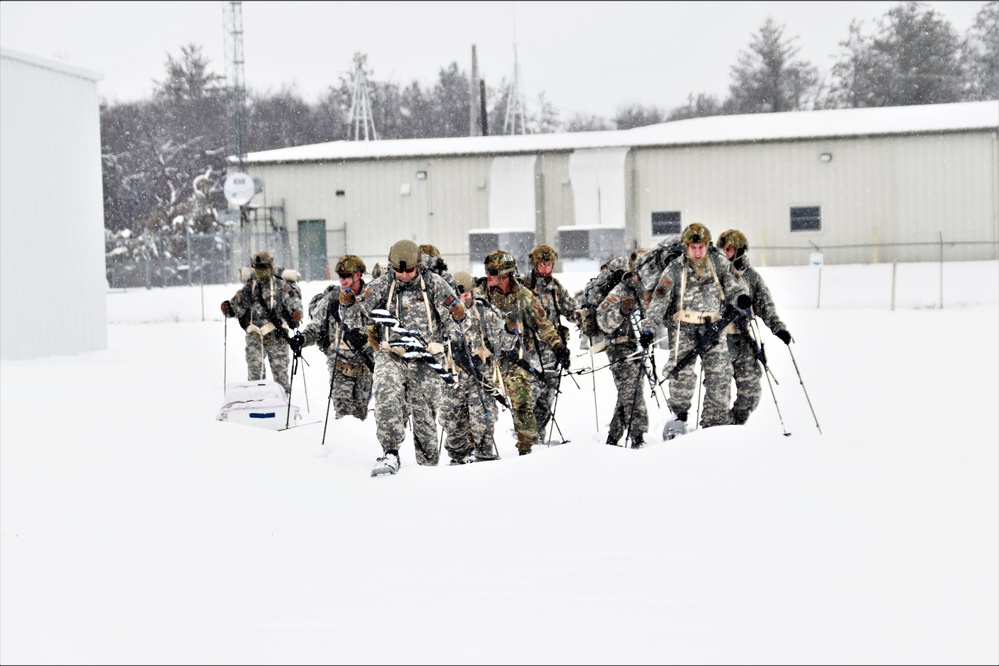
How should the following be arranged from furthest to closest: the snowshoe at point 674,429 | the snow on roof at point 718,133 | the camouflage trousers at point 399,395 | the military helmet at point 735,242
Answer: the snow on roof at point 718,133 → the military helmet at point 735,242 → the snowshoe at point 674,429 → the camouflage trousers at point 399,395

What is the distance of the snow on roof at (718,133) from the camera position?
35.9m

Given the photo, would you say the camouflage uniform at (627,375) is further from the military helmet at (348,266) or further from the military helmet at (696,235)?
the military helmet at (348,266)

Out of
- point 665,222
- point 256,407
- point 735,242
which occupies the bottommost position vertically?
point 256,407

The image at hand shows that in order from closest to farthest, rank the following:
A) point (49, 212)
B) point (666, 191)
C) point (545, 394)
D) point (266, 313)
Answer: point (545, 394) → point (266, 313) → point (49, 212) → point (666, 191)

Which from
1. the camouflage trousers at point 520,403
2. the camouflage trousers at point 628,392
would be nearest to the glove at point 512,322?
the camouflage trousers at point 520,403

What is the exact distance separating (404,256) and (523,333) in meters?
1.88

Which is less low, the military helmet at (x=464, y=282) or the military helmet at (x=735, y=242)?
the military helmet at (x=735, y=242)

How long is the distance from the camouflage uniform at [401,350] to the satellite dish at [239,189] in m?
27.2

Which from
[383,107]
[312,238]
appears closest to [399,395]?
[312,238]

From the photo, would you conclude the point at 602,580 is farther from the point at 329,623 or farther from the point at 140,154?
the point at 140,154

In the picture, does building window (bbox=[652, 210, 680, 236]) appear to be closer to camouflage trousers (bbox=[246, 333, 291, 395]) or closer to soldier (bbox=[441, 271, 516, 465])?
camouflage trousers (bbox=[246, 333, 291, 395])

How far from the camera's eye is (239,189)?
3625cm

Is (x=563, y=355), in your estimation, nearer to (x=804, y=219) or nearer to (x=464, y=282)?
(x=464, y=282)

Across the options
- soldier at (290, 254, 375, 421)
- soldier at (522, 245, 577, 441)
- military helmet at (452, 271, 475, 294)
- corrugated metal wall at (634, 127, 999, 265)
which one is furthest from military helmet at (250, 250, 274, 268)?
corrugated metal wall at (634, 127, 999, 265)
